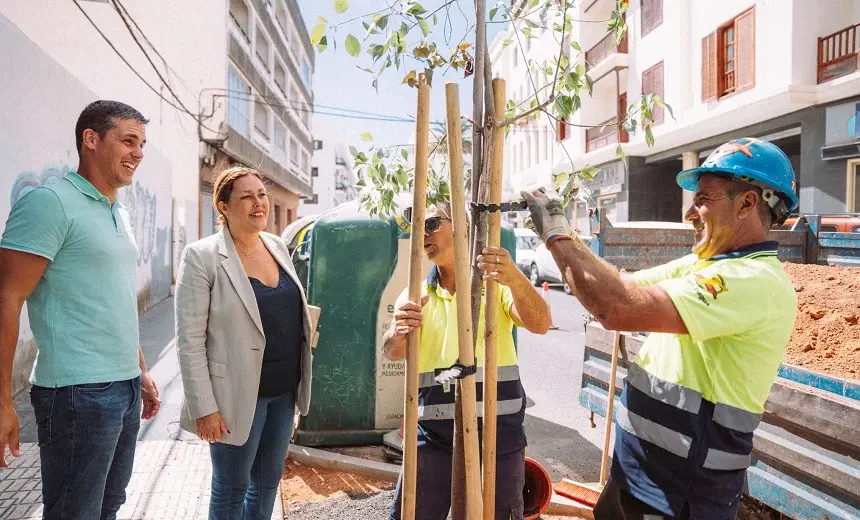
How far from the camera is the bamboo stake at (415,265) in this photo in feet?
5.15

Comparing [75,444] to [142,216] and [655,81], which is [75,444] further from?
[655,81]

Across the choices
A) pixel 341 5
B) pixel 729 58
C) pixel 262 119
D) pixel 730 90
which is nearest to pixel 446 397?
pixel 341 5

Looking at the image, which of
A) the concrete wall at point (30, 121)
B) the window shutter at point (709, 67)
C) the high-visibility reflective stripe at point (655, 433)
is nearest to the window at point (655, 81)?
the window shutter at point (709, 67)

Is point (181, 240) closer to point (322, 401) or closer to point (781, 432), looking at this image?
point (322, 401)

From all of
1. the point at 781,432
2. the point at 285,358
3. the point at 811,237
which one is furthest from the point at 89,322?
the point at 811,237

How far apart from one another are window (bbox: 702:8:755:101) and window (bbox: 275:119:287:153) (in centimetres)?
1998

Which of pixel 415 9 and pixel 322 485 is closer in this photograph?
pixel 415 9

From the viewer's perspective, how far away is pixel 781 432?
2.55 metres

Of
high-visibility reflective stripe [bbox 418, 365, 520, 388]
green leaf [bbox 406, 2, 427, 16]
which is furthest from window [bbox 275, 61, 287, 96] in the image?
green leaf [bbox 406, 2, 427, 16]

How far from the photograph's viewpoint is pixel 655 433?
179 centimetres

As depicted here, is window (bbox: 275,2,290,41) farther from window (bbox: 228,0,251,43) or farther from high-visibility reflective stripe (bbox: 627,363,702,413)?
high-visibility reflective stripe (bbox: 627,363,702,413)

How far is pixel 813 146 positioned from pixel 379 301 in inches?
441

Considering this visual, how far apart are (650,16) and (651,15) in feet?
0.21

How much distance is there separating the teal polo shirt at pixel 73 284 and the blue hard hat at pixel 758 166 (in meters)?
2.17
